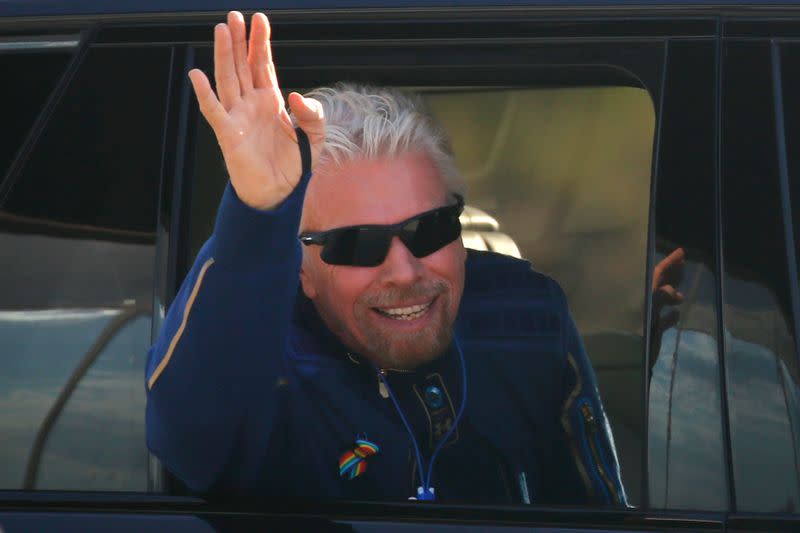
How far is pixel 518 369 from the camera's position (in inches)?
93.1

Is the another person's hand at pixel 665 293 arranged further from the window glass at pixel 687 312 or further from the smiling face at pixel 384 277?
the smiling face at pixel 384 277

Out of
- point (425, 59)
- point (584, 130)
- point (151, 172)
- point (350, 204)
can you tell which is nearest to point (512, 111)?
point (584, 130)

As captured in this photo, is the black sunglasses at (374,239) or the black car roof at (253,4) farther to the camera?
the black sunglasses at (374,239)

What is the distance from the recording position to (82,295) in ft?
6.32

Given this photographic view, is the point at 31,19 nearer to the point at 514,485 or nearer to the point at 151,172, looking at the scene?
the point at 151,172

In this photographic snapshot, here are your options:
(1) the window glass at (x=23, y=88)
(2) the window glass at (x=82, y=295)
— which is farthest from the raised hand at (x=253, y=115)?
(1) the window glass at (x=23, y=88)

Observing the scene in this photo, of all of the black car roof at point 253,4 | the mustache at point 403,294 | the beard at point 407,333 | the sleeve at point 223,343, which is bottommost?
the sleeve at point 223,343

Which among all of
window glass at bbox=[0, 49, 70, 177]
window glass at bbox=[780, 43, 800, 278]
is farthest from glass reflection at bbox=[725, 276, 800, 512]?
window glass at bbox=[0, 49, 70, 177]

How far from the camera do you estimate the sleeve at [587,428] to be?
215cm

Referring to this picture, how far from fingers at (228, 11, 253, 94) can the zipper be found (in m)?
0.89

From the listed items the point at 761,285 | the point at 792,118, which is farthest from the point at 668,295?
the point at 792,118

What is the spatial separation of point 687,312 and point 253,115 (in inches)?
26.2

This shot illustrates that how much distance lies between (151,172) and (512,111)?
122cm

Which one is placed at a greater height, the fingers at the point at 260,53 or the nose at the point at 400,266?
the fingers at the point at 260,53
